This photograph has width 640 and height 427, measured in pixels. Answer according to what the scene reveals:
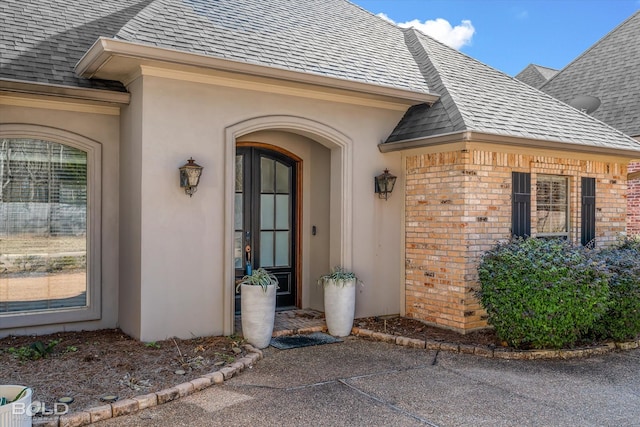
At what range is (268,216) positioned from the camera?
8141mm

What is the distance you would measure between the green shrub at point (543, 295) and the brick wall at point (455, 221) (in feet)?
1.98

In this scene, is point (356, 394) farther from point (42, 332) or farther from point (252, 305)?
point (42, 332)

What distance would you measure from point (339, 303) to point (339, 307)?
0.17ft

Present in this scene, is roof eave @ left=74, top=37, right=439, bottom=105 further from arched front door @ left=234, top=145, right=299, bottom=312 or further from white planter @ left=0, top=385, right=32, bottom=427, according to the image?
white planter @ left=0, top=385, right=32, bottom=427

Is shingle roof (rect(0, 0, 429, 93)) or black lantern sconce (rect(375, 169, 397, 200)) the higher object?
shingle roof (rect(0, 0, 429, 93))

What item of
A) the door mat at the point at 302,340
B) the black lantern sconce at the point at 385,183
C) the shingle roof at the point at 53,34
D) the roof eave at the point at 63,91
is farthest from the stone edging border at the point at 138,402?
the shingle roof at the point at 53,34

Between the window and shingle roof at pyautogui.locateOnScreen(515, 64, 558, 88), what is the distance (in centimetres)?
1049

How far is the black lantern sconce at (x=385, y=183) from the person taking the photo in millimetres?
7555

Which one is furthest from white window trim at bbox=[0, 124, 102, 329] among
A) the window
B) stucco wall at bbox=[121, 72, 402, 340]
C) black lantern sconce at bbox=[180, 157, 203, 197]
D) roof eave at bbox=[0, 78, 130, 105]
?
the window

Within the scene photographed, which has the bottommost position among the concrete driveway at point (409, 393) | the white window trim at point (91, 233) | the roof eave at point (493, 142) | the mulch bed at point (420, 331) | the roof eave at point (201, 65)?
the concrete driveway at point (409, 393)

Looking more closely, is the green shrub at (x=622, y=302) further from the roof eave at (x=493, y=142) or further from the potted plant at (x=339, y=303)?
the potted plant at (x=339, y=303)

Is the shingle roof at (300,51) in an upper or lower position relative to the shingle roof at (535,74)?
lower

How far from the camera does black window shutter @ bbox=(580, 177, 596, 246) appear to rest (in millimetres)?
8328

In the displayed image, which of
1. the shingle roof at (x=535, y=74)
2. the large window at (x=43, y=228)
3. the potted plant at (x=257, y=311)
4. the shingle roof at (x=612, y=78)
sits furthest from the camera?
the shingle roof at (x=535, y=74)
